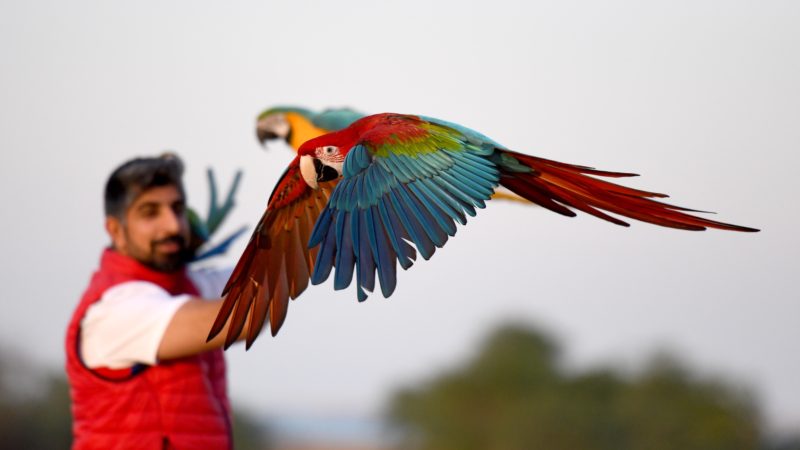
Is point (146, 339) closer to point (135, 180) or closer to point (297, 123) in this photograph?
point (135, 180)

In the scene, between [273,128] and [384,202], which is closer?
[384,202]

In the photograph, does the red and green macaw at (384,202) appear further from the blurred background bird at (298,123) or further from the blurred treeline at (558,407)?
the blurred treeline at (558,407)

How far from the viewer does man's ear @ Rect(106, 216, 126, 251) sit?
1.74m

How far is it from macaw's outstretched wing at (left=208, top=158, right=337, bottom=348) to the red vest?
406 mm

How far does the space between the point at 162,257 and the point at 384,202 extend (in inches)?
28.2

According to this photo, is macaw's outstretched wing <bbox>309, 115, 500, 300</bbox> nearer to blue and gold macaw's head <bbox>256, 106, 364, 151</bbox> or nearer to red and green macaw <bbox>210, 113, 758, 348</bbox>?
red and green macaw <bbox>210, 113, 758, 348</bbox>

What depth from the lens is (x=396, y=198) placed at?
114 cm

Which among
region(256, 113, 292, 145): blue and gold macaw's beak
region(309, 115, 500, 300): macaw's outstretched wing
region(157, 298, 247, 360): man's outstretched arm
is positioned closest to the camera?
region(309, 115, 500, 300): macaw's outstretched wing

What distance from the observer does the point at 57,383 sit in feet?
14.9

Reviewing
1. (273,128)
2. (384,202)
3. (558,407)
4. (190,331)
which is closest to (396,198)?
(384,202)

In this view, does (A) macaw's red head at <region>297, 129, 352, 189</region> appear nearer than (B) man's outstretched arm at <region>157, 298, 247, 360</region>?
Yes

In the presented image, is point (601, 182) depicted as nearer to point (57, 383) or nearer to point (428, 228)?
point (428, 228)

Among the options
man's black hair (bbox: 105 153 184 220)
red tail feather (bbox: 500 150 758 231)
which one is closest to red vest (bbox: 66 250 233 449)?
man's black hair (bbox: 105 153 184 220)

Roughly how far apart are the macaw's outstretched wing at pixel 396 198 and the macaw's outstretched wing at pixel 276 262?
0.47ft
